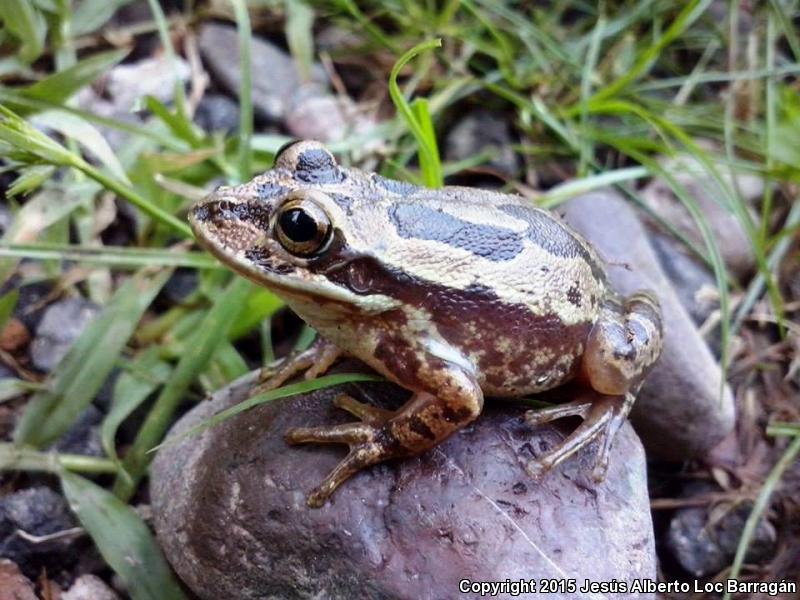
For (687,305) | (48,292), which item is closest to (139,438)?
(48,292)

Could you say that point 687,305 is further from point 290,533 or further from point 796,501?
point 290,533

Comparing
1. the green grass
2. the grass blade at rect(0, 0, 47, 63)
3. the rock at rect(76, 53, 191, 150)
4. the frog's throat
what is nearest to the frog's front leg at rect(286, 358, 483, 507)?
the frog's throat

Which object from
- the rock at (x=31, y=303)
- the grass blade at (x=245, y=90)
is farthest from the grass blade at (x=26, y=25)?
the rock at (x=31, y=303)

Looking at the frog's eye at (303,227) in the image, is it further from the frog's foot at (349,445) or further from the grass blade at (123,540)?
the grass blade at (123,540)

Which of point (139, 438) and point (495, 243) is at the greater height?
point (495, 243)

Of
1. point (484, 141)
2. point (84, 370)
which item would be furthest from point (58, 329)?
point (484, 141)

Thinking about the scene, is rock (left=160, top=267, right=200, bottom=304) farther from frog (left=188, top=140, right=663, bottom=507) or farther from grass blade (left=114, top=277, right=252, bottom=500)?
frog (left=188, top=140, right=663, bottom=507)
